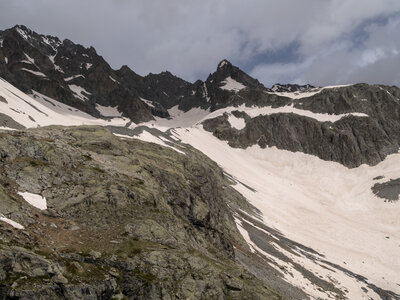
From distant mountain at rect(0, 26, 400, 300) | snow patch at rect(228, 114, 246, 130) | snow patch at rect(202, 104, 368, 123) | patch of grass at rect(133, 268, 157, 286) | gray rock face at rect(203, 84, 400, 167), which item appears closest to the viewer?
distant mountain at rect(0, 26, 400, 300)

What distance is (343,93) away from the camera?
502 feet

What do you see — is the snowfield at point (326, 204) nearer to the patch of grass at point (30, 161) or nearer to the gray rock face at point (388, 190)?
the gray rock face at point (388, 190)

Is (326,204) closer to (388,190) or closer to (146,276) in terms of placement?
(388,190)

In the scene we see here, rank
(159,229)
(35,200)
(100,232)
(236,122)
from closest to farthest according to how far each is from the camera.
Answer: (100,232) < (35,200) < (159,229) < (236,122)

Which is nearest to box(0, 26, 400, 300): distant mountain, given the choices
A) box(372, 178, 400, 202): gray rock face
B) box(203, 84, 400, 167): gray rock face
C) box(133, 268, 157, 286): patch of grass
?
box(133, 268, 157, 286): patch of grass

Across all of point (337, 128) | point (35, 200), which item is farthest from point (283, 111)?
point (35, 200)

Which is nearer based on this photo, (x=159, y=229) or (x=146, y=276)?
(x=146, y=276)

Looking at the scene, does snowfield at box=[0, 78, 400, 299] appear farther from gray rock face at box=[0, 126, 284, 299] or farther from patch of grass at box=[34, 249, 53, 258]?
patch of grass at box=[34, 249, 53, 258]

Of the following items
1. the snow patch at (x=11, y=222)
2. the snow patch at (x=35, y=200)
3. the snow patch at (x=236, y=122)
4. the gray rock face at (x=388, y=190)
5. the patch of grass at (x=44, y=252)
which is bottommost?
the patch of grass at (x=44, y=252)

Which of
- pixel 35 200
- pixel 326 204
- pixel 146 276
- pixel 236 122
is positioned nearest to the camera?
pixel 146 276

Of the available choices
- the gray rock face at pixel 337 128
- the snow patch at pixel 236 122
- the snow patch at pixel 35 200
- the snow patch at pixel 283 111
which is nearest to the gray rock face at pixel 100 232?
the snow patch at pixel 35 200

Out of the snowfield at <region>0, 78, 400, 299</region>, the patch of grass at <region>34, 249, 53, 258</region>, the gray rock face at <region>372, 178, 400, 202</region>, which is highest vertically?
the gray rock face at <region>372, 178, 400, 202</region>

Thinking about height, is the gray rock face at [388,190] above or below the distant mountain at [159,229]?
above

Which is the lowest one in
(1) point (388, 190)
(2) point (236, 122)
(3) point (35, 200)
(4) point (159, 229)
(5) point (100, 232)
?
(3) point (35, 200)
